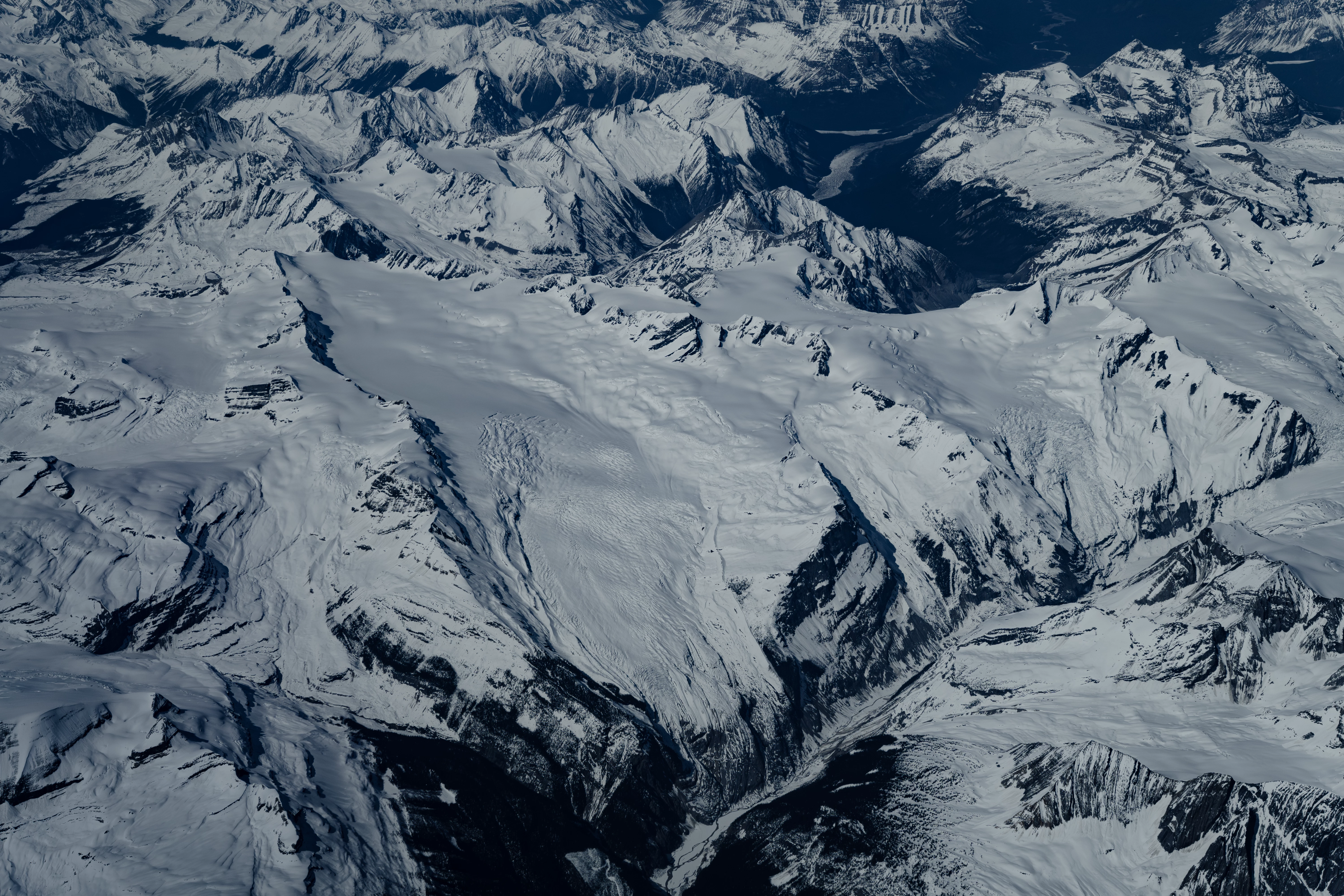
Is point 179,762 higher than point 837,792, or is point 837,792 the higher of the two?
point 179,762

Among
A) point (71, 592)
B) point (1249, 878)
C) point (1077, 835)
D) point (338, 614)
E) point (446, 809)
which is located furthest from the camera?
point (338, 614)

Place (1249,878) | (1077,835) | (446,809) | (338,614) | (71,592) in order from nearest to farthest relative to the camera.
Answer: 1. (1249,878)
2. (1077,835)
3. (446,809)
4. (71,592)
5. (338,614)

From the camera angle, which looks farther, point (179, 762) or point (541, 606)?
point (541, 606)

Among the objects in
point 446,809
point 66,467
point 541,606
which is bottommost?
point 446,809

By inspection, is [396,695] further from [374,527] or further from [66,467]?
[66,467]

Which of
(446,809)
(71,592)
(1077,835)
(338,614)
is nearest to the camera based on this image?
(1077,835)

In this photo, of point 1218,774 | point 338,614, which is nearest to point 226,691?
point 338,614

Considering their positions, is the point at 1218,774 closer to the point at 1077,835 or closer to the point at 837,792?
the point at 1077,835

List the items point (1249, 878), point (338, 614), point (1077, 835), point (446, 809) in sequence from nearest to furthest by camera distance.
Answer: point (1249, 878) → point (1077, 835) → point (446, 809) → point (338, 614)

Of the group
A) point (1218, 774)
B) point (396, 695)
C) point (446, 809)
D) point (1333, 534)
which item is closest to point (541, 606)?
point (396, 695)
